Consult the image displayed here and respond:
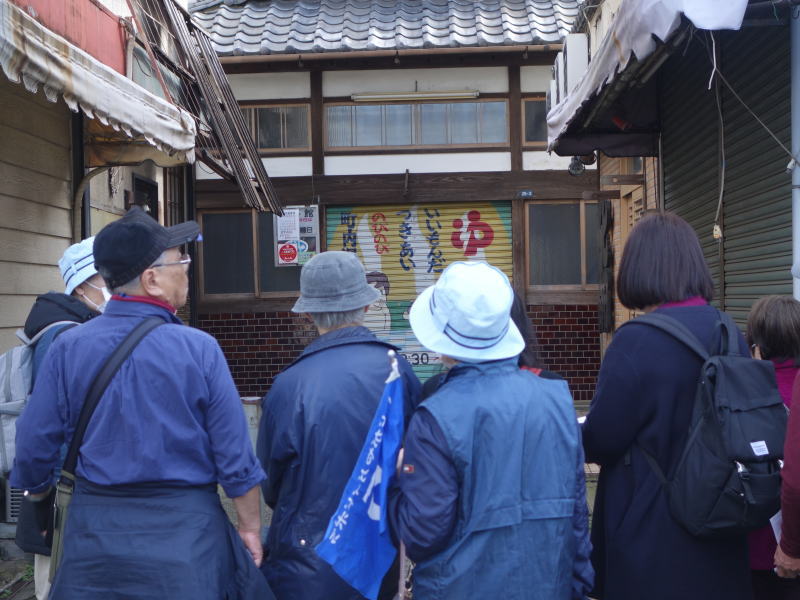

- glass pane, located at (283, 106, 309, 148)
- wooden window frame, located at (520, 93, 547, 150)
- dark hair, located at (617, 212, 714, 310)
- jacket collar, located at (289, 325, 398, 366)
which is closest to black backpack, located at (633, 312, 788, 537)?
dark hair, located at (617, 212, 714, 310)

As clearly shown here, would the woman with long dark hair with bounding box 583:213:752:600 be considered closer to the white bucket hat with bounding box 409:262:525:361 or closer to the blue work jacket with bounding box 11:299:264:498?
the white bucket hat with bounding box 409:262:525:361

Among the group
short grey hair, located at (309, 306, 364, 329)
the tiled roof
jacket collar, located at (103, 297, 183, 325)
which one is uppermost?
the tiled roof

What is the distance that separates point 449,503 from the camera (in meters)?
2.09

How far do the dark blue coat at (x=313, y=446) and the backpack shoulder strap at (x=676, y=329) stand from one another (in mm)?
814

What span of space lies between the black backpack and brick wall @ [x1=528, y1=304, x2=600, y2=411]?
9326mm

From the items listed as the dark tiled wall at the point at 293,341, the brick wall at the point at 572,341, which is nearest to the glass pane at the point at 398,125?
the dark tiled wall at the point at 293,341

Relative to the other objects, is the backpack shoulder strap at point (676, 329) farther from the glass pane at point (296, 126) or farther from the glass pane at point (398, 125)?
the glass pane at point (296, 126)

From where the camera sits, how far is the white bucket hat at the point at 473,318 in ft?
7.35

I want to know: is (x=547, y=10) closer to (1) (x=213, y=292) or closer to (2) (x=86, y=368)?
(1) (x=213, y=292)

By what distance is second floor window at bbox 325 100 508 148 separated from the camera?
38.8 feet

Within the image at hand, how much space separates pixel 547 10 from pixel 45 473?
11.1 meters

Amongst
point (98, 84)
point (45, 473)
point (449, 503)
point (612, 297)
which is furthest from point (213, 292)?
point (449, 503)

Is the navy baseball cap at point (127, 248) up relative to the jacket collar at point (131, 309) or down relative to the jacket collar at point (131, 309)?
up

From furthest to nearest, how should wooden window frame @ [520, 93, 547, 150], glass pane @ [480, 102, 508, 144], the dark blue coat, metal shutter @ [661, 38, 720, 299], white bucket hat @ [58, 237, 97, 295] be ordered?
1. glass pane @ [480, 102, 508, 144]
2. wooden window frame @ [520, 93, 547, 150]
3. metal shutter @ [661, 38, 720, 299]
4. white bucket hat @ [58, 237, 97, 295]
5. the dark blue coat
